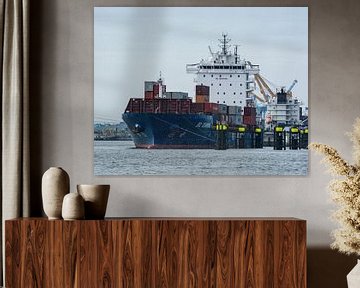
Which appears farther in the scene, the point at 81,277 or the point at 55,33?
the point at 55,33

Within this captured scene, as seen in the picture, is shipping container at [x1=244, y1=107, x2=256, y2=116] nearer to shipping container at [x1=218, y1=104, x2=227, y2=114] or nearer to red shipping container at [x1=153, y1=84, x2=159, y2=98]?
shipping container at [x1=218, y1=104, x2=227, y2=114]

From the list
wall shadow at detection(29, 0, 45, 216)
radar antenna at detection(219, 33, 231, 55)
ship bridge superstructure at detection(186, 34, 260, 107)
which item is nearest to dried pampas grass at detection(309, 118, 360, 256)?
ship bridge superstructure at detection(186, 34, 260, 107)

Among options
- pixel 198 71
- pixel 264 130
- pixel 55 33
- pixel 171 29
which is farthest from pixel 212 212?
A: pixel 55 33

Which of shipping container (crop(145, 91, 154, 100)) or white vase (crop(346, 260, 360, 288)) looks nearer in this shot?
white vase (crop(346, 260, 360, 288))

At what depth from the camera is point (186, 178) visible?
4738 millimetres

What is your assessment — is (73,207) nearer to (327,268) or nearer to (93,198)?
(93,198)

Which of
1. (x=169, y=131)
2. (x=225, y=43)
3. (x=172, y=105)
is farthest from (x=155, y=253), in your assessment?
(x=225, y=43)

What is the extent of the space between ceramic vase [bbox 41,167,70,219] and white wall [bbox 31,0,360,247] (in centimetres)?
51

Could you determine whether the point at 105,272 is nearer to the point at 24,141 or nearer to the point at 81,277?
the point at 81,277

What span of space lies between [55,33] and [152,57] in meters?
0.67

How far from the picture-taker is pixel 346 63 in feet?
15.6

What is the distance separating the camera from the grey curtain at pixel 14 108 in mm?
4613

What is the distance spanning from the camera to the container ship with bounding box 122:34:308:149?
15.6 feet

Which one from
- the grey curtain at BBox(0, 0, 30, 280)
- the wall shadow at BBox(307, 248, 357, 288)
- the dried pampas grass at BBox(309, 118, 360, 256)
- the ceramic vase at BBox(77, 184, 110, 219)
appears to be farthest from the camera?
the wall shadow at BBox(307, 248, 357, 288)
